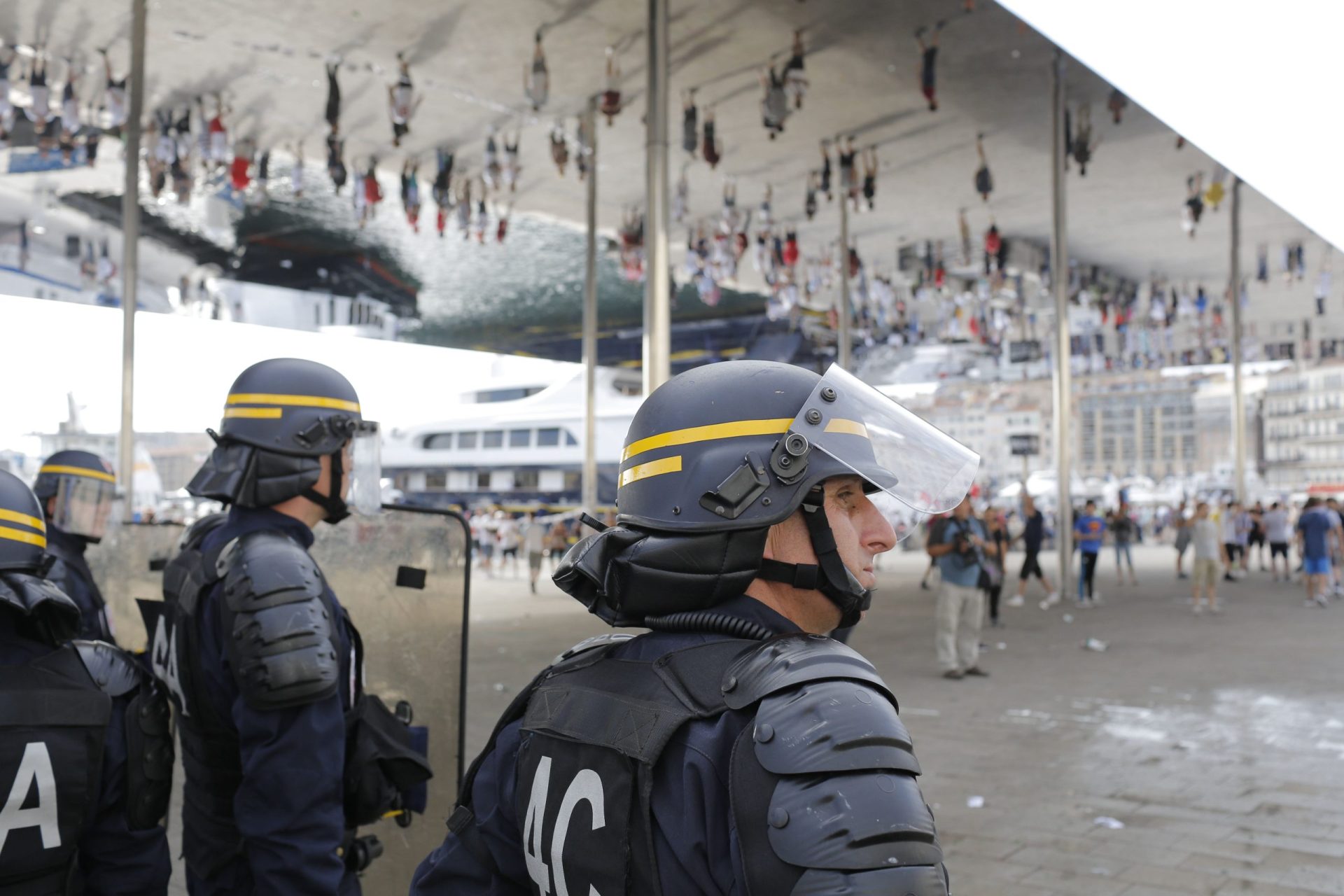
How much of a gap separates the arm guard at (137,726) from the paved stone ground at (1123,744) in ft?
10.3

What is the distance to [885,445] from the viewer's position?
1.49m

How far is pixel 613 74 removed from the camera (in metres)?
11.9

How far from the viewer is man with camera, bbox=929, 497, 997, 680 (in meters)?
9.38

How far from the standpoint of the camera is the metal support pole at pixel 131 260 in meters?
8.72

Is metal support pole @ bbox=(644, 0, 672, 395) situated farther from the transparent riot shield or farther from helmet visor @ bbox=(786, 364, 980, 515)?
helmet visor @ bbox=(786, 364, 980, 515)

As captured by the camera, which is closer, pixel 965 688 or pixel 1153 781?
pixel 1153 781

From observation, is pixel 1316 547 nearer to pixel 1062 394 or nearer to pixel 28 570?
pixel 1062 394

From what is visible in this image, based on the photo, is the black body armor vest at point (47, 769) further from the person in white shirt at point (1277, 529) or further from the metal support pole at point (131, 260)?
the person in white shirt at point (1277, 529)

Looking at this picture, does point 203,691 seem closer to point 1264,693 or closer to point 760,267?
point 1264,693

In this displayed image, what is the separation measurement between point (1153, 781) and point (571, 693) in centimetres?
543

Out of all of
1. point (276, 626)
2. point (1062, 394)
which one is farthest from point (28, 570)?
point (1062, 394)

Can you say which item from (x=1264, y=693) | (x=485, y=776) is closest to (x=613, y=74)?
(x=1264, y=693)

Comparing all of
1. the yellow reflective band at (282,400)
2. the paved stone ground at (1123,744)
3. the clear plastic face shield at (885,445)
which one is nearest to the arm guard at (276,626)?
the yellow reflective band at (282,400)

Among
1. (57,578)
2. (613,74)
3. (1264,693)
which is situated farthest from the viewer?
(613,74)
